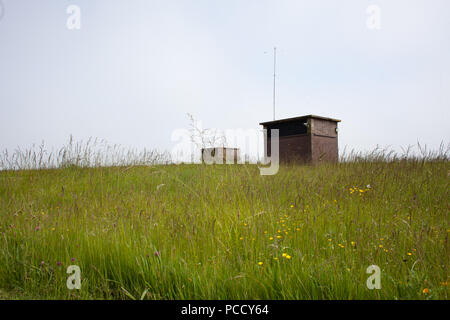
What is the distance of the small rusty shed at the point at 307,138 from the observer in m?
9.20

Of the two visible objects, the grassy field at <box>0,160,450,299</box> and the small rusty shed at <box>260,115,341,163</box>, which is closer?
the grassy field at <box>0,160,450,299</box>

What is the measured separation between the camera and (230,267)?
1789mm

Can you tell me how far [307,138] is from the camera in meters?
9.31

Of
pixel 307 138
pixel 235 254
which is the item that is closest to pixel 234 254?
pixel 235 254

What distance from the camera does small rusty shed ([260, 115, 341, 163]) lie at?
30.2 feet

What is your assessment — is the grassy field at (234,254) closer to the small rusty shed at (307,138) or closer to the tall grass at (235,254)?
the tall grass at (235,254)

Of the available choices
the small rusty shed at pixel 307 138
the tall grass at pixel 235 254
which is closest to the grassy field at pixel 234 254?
the tall grass at pixel 235 254

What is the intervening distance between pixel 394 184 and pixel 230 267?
3581 mm

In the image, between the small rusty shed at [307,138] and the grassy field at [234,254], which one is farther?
the small rusty shed at [307,138]

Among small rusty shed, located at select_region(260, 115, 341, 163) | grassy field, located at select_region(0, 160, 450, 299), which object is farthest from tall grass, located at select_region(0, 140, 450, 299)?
small rusty shed, located at select_region(260, 115, 341, 163)

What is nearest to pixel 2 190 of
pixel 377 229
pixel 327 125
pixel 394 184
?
pixel 377 229

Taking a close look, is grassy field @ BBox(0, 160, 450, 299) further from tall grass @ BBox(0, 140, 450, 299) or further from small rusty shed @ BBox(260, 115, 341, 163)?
small rusty shed @ BBox(260, 115, 341, 163)

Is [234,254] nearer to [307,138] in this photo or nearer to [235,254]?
[235,254]
